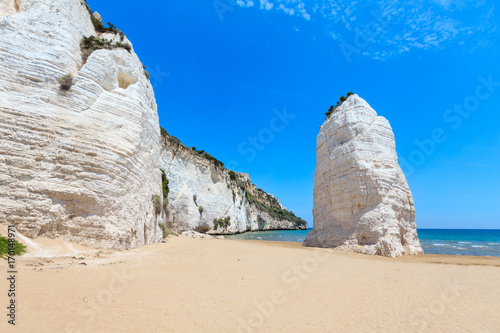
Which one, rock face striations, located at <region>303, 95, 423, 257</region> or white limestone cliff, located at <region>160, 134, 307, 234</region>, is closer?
rock face striations, located at <region>303, 95, 423, 257</region>

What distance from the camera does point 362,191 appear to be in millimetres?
14727

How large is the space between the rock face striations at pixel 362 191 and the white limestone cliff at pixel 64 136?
11.9m

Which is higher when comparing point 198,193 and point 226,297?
point 198,193

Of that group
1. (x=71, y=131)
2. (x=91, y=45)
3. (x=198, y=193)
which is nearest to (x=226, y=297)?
(x=71, y=131)

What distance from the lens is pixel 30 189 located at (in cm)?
754
